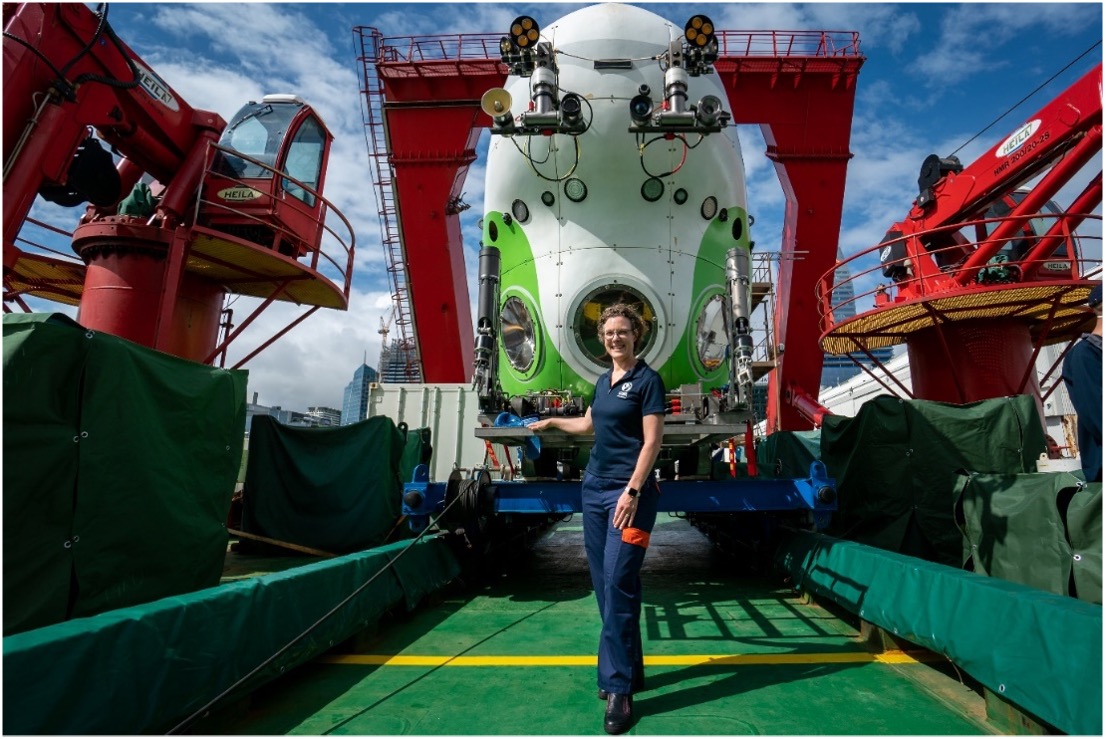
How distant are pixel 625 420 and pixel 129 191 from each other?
9.86 metres

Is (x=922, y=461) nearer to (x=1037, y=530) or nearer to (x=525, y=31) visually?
(x=1037, y=530)

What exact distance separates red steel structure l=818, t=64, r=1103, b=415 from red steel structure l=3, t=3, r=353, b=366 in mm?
8895

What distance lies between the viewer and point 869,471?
5641 millimetres

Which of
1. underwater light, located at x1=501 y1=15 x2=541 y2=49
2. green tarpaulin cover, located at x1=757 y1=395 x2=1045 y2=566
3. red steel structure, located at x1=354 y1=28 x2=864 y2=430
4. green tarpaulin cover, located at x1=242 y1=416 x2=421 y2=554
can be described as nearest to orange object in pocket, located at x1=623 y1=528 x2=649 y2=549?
green tarpaulin cover, located at x1=757 y1=395 x2=1045 y2=566

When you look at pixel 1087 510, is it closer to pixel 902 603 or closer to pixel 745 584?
pixel 902 603

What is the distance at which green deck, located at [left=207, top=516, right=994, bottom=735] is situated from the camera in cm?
254

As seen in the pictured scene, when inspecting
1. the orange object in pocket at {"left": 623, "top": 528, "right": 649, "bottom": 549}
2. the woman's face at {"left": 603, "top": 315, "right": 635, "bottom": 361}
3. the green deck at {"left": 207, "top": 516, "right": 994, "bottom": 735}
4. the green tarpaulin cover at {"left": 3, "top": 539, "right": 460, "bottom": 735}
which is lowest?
the green deck at {"left": 207, "top": 516, "right": 994, "bottom": 735}

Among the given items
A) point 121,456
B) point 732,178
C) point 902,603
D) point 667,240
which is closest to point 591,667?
point 902,603

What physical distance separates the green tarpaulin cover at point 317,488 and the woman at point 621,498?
475 cm

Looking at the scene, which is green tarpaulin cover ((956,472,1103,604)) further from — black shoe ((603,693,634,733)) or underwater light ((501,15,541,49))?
underwater light ((501,15,541,49))

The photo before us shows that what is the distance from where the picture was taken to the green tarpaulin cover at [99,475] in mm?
2426

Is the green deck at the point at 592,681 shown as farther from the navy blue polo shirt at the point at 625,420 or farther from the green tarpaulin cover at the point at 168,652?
the navy blue polo shirt at the point at 625,420

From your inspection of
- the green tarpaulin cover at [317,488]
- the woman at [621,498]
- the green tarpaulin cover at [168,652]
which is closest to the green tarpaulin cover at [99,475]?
the green tarpaulin cover at [168,652]

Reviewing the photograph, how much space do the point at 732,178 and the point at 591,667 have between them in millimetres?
4436
